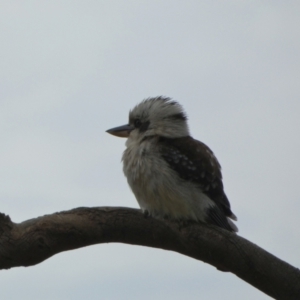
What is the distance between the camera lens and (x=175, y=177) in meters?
4.21

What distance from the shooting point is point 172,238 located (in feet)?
11.6

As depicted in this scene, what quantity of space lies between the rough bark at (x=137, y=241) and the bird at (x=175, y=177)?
443 millimetres

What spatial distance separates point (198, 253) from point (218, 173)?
1125 mm

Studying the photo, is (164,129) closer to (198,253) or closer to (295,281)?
(198,253)

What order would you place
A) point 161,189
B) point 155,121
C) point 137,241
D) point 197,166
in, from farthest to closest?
1. point 155,121
2. point 197,166
3. point 161,189
4. point 137,241

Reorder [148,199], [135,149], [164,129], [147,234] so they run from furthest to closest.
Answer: [164,129] → [135,149] → [148,199] → [147,234]

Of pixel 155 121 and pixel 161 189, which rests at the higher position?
pixel 155 121

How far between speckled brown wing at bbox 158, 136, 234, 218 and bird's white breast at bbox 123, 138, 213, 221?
0.05 meters

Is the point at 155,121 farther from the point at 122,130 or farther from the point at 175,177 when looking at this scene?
the point at 175,177

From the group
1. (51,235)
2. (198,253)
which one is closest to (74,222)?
(51,235)

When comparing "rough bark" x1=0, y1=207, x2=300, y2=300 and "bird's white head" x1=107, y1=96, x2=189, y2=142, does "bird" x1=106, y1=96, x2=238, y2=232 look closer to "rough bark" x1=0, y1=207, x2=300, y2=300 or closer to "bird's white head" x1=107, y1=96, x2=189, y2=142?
"bird's white head" x1=107, y1=96, x2=189, y2=142

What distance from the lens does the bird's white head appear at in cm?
472

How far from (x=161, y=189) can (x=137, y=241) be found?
734mm

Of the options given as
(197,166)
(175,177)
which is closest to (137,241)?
(175,177)
